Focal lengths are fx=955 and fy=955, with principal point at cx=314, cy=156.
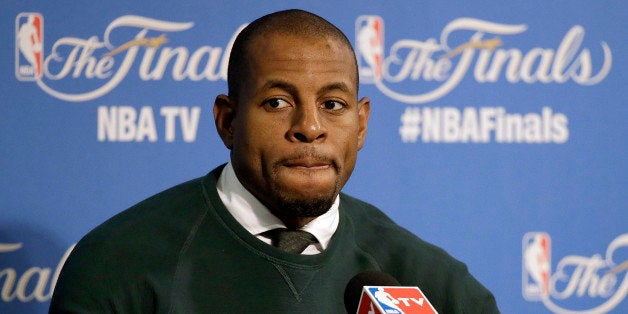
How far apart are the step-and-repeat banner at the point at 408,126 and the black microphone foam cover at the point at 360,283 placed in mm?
1018

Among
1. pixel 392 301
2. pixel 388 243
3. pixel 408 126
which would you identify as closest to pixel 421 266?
pixel 388 243

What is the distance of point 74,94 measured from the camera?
1971 mm

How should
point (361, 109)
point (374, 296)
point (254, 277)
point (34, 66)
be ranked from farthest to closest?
1. point (34, 66)
2. point (361, 109)
3. point (254, 277)
4. point (374, 296)

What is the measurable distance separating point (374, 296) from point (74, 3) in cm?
130

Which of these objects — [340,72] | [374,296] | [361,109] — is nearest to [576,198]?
[361,109]

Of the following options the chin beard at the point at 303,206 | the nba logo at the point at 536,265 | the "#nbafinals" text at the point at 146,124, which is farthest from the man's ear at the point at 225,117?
the nba logo at the point at 536,265

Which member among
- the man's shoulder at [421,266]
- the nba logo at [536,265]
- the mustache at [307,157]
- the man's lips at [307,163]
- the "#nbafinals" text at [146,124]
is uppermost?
the mustache at [307,157]

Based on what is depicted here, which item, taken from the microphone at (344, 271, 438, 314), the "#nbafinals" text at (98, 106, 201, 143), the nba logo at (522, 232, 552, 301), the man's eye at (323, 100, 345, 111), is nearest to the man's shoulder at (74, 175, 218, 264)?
the man's eye at (323, 100, 345, 111)

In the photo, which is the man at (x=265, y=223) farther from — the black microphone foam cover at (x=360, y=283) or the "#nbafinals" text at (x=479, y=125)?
the "#nbafinals" text at (x=479, y=125)

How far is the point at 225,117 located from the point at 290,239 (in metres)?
0.20

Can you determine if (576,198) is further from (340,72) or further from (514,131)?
(340,72)

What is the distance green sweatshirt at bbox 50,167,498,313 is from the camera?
120 cm

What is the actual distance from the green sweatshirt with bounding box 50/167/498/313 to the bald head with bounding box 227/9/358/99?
0.56 feet

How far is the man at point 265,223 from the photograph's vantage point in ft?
3.94
